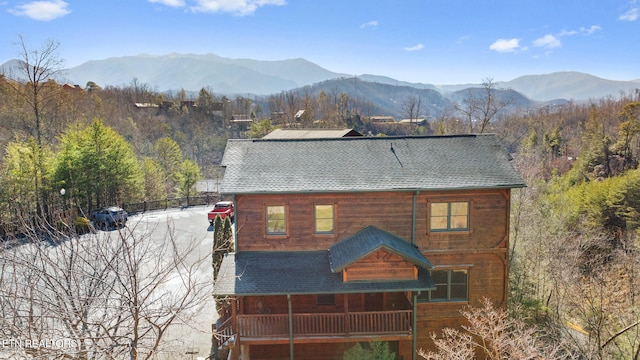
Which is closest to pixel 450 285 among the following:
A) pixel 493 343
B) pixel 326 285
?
pixel 493 343

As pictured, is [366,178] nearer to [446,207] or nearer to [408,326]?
[446,207]

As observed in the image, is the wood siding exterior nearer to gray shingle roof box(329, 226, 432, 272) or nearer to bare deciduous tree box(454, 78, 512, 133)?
gray shingle roof box(329, 226, 432, 272)

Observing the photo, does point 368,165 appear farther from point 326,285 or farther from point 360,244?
point 326,285

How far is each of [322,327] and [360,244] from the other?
326 cm

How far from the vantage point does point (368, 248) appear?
13.4m

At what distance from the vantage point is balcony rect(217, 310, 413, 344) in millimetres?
13812

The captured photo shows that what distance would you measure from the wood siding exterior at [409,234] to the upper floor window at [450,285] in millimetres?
165

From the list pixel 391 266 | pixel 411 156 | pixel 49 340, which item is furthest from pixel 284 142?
pixel 49 340

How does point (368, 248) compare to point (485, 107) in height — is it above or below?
below

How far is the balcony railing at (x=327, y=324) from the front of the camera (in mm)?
13875

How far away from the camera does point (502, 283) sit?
15180 millimetres

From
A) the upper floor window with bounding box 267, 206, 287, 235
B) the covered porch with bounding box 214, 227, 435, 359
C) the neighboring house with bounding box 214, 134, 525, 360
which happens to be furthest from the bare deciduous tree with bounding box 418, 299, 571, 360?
the upper floor window with bounding box 267, 206, 287, 235

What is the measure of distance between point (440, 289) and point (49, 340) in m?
12.5

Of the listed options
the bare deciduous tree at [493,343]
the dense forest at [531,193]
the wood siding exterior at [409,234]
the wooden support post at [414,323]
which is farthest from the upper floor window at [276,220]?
the dense forest at [531,193]
